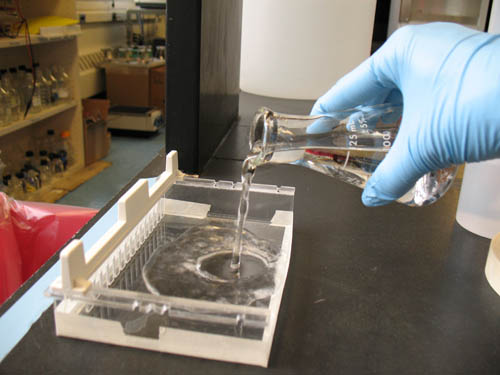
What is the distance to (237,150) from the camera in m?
1.23

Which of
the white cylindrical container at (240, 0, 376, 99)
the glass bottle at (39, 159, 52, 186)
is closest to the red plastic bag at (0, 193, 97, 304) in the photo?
the white cylindrical container at (240, 0, 376, 99)

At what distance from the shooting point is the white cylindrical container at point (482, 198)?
0.82m

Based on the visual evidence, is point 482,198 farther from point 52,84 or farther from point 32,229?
point 52,84

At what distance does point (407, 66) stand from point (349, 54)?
113cm

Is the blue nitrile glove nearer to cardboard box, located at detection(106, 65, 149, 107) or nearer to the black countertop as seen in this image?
the black countertop

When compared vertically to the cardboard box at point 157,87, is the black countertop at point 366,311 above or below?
above

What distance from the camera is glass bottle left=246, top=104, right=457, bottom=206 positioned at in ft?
2.28

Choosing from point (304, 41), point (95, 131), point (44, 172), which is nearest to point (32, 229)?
point (304, 41)

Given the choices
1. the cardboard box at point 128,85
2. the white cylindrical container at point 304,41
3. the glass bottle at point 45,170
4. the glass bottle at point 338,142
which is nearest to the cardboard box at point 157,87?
the cardboard box at point 128,85

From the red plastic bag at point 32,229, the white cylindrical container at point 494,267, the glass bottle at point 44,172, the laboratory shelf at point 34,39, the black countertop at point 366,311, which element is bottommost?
the glass bottle at point 44,172

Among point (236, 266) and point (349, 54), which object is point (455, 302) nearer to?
point (236, 266)

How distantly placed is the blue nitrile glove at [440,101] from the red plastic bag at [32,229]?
0.88m

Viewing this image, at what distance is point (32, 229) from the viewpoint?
4.11 ft

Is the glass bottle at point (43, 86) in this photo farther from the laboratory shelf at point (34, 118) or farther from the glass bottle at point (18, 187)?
the glass bottle at point (18, 187)
